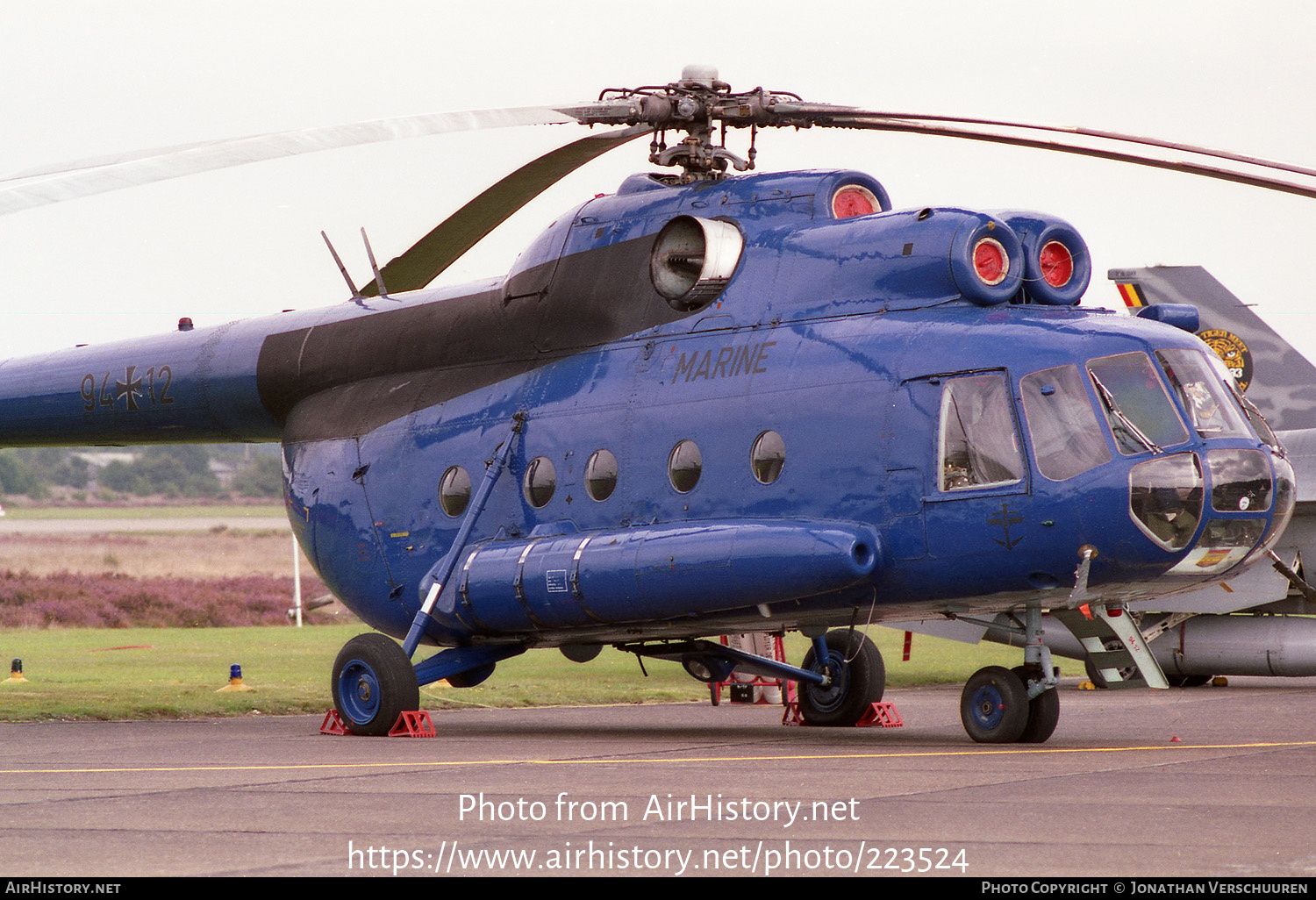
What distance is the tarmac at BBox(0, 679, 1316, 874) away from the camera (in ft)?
21.7

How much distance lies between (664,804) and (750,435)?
16.5ft

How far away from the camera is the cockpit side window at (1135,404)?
1155cm

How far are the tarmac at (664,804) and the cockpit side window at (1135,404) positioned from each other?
234 cm

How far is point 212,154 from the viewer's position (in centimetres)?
1044

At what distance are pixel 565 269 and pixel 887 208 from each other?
3.09 m

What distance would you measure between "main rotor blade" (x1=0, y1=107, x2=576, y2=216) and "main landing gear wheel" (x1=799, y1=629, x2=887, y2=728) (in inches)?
241

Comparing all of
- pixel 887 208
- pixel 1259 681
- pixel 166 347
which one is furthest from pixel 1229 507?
pixel 1259 681

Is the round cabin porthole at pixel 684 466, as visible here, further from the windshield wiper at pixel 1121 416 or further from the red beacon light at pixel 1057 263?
the windshield wiper at pixel 1121 416

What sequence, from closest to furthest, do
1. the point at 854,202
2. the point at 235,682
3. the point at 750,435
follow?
the point at 750,435 → the point at 854,202 → the point at 235,682

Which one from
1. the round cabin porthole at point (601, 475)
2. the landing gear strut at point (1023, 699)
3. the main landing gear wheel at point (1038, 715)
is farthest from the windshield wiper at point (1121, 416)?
the round cabin porthole at point (601, 475)

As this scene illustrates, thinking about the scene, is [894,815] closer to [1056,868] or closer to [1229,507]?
[1056,868]

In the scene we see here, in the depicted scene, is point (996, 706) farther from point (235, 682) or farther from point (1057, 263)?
point (235, 682)

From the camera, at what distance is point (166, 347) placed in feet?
59.0

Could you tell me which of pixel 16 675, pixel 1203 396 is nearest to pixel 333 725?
pixel 1203 396
